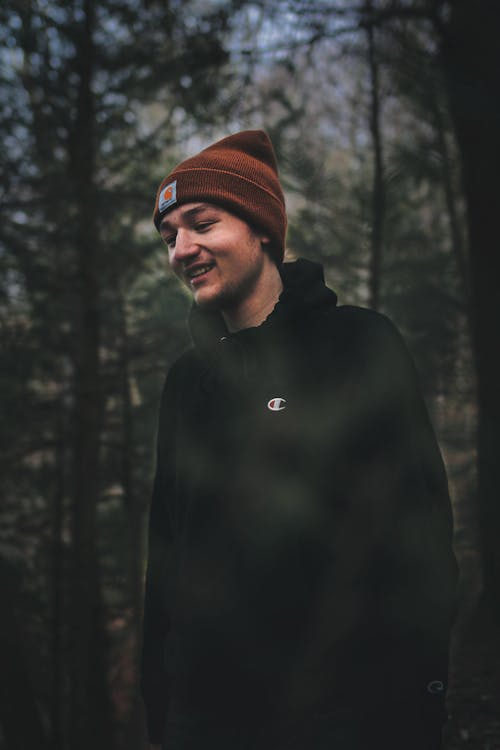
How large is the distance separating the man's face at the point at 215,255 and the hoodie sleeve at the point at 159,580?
0.51 m

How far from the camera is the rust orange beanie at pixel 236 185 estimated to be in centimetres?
232

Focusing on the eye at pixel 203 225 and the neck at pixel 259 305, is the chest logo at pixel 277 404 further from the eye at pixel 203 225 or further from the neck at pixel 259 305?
the eye at pixel 203 225

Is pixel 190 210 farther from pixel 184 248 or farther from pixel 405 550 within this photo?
pixel 405 550

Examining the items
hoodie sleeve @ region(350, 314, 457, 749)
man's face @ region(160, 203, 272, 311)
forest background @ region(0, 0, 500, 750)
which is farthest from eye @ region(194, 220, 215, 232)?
forest background @ region(0, 0, 500, 750)

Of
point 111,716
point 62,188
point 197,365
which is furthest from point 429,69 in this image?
point 111,716

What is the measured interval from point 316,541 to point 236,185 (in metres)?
1.34

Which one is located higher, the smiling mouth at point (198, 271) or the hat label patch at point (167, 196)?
the hat label patch at point (167, 196)

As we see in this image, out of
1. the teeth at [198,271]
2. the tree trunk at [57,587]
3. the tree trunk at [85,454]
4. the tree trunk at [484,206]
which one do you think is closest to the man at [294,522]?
the teeth at [198,271]

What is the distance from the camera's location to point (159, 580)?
8.27 feet

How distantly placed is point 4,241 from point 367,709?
779 cm

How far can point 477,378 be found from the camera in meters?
5.69

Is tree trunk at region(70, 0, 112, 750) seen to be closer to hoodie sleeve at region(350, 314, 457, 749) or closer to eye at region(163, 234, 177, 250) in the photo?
eye at region(163, 234, 177, 250)

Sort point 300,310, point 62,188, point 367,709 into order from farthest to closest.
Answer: point 62,188 → point 300,310 → point 367,709

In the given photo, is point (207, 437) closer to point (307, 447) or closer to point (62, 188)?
point (307, 447)
